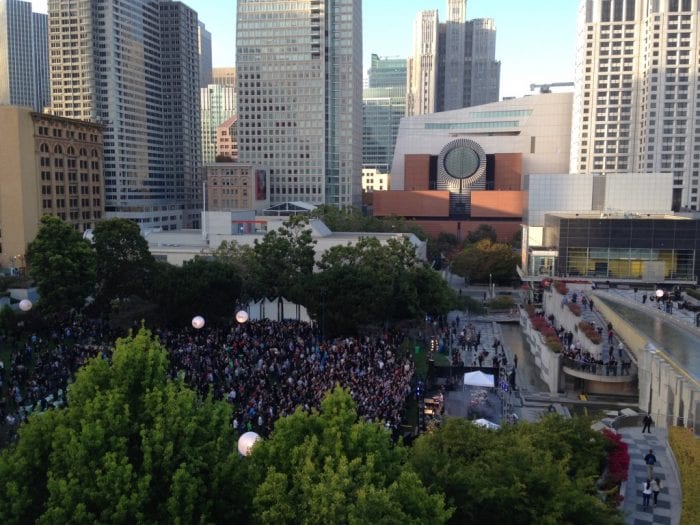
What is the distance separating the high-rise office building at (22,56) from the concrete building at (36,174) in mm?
127623

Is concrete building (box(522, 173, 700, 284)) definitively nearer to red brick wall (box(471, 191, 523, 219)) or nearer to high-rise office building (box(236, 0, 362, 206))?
red brick wall (box(471, 191, 523, 219))

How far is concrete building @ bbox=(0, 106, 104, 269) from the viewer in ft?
198

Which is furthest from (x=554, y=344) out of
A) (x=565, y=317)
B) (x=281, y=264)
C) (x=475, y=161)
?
(x=475, y=161)

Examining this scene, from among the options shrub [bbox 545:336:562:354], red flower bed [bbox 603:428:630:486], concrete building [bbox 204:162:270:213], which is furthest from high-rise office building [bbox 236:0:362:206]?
red flower bed [bbox 603:428:630:486]

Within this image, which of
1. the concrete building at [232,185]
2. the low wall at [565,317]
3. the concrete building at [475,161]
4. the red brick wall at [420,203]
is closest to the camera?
the low wall at [565,317]

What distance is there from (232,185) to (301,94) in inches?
910

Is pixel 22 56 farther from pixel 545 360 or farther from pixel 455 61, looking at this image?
pixel 545 360

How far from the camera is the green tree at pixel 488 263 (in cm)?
6519

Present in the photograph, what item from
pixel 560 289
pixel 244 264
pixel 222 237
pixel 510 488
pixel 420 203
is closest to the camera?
pixel 510 488

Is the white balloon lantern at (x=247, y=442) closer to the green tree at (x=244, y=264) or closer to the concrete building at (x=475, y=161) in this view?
the green tree at (x=244, y=264)

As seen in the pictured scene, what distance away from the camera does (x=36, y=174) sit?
62.9m

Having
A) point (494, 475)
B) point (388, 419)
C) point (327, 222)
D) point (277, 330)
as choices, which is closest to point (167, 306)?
point (277, 330)

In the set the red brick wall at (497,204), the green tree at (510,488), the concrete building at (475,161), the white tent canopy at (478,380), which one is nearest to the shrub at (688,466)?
the green tree at (510,488)

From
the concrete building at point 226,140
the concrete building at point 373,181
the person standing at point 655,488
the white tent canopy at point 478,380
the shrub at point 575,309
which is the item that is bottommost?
the person standing at point 655,488
